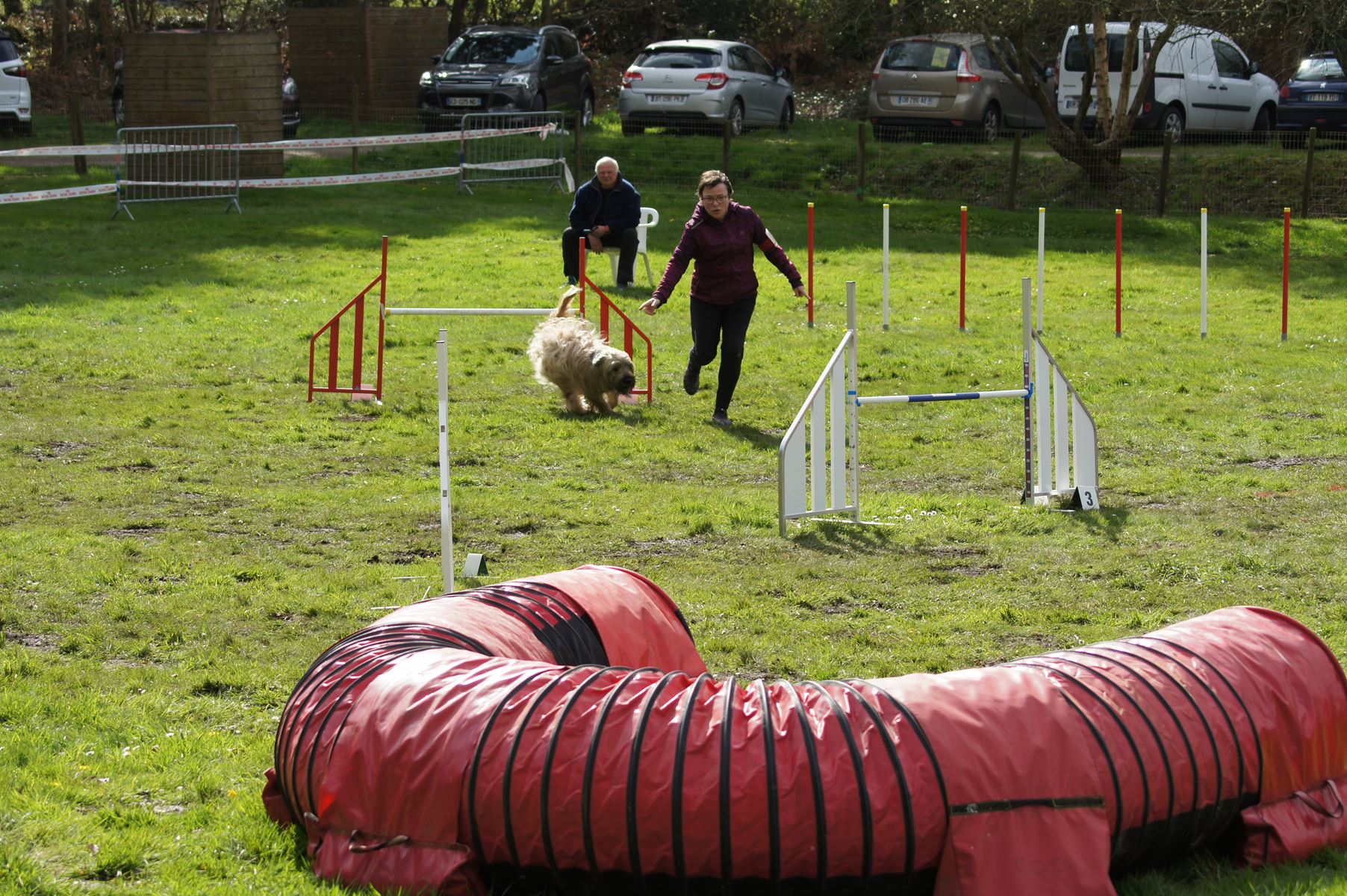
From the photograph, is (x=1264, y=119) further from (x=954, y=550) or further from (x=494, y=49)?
(x=954, y=550)

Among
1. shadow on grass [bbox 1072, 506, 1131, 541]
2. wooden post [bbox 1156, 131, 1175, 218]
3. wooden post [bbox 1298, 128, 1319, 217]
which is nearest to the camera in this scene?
shadow on grass [bbox 1072, 506, 1131, 541]

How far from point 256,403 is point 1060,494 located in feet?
19.2

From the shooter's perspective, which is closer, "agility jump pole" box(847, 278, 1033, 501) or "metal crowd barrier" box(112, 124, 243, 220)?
"agility jump pole" box(847, 278, 1033, 501)

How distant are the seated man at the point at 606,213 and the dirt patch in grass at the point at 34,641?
889 cm

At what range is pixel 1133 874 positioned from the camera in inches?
152

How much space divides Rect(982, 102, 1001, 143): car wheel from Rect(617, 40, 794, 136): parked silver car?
377cm

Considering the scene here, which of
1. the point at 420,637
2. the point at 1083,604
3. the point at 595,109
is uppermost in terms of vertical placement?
the point at 595,109

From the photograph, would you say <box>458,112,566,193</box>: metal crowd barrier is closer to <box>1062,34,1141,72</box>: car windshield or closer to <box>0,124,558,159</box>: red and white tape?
<box>0,124,558,159</box>: red and white tape

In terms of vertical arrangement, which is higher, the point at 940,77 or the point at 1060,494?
the point at 940,77

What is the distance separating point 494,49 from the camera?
24172mm

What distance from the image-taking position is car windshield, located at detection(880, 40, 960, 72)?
74.3 feet

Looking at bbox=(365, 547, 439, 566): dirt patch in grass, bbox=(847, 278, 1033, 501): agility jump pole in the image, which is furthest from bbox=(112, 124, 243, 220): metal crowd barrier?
bbox=(847, 278, 1033, 501): agility jump pole

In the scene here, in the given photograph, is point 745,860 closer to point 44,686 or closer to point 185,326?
point 44,686

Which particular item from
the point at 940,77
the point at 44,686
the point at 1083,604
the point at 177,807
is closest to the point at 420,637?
the point at 177,807
